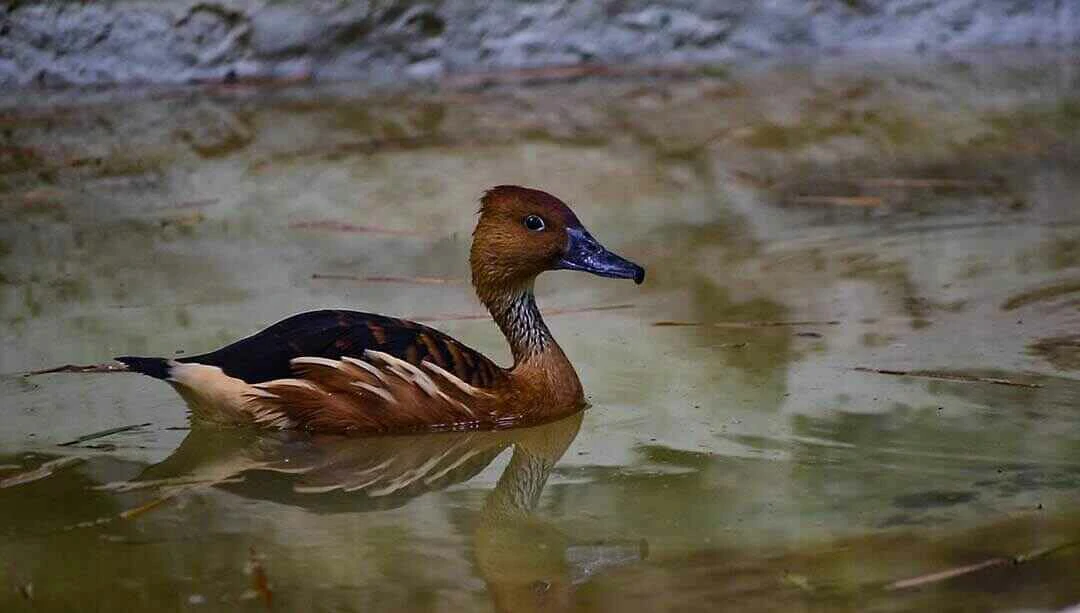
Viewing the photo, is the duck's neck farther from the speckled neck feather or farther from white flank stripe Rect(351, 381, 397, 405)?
white flank stripe Rect(351, 381, 397, 405)

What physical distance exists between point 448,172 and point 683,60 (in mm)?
3785

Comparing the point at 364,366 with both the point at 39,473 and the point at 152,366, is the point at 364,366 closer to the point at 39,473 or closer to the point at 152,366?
the point at 152,366

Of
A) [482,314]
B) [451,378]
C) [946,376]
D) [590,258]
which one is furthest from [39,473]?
[946,376]

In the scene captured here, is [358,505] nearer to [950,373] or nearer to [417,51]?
[950,373]

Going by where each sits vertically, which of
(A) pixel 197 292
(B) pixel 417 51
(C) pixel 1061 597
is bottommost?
(C) pixel 1061 597

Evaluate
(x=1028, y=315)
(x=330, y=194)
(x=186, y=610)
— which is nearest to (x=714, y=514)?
(x=186, y=610)

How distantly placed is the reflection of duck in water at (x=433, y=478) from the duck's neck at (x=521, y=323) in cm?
31

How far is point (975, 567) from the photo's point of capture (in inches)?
176

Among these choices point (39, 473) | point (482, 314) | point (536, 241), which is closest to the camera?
point (39, 473)

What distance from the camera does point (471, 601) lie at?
437 cm

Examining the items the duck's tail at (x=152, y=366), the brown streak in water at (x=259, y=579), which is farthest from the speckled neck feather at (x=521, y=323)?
the brown streak in water at (x=259, y=579)

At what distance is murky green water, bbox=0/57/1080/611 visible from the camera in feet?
15.1

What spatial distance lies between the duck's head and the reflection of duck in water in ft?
2.09

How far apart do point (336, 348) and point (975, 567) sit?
2473 mm
